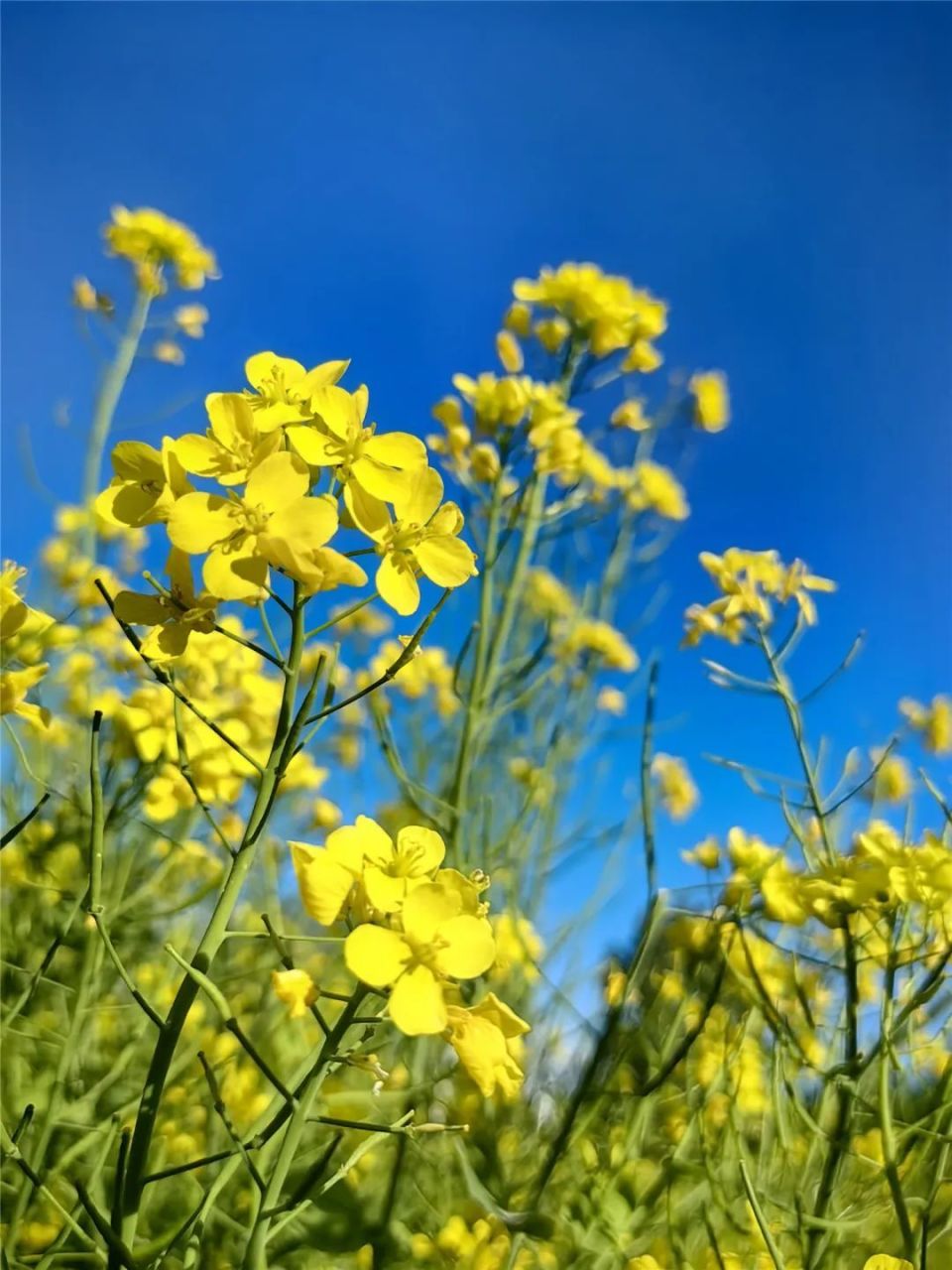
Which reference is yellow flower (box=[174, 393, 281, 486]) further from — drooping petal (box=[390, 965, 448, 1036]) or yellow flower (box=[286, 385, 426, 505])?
drooping petal (box=[390, 965, 448, 1036])

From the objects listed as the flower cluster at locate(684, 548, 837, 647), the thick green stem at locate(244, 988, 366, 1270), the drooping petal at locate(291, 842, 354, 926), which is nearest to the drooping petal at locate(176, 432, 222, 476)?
the drooping petal at locate(291, 842, 354, 926)

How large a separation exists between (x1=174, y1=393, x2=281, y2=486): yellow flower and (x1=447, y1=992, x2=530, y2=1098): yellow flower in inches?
15.9

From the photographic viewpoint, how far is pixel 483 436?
1.63 meters

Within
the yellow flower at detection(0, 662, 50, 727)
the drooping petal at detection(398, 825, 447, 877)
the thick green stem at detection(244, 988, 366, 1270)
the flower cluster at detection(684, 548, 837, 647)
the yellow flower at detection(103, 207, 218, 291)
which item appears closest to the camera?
the thick green stem at detection(244, 988, 366, 1270)

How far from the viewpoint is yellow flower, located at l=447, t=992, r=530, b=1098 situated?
0.60m

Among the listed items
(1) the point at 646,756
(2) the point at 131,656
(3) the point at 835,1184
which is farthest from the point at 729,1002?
(2) the point at 131,656

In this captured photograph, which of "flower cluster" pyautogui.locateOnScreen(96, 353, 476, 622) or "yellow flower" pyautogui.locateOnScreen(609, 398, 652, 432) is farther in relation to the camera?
"yellow flower" pyautogui.locateOnScreen(609, 398, 652, 432)

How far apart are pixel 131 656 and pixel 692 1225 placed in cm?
117

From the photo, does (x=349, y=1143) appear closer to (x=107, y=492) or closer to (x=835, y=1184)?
(x=835, y=1184)

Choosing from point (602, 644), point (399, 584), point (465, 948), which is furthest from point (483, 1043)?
point (602, 644)

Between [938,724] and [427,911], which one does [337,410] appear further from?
[938,724]

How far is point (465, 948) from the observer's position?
1.94 feet

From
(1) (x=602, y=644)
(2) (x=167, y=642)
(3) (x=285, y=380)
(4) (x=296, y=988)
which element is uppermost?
(1) (x=602, y=644)

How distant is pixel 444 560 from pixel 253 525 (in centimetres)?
16
